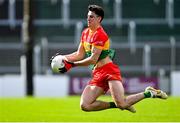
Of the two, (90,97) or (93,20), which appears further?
(90,97)

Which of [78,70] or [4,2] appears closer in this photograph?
[78,70]

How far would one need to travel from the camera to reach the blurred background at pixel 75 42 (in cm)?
3250

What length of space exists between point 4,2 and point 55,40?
314 centimetres

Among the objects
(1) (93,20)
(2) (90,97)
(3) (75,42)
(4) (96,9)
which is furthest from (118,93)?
(3) (75,42)

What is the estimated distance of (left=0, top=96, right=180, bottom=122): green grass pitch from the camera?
665 inches

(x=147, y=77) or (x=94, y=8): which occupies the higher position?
(x=94, y=8)

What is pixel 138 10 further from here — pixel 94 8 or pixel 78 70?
pixel 94 8

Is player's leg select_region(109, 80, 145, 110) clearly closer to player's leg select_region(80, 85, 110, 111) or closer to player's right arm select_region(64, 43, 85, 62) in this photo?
player's leg select_region(80, 85, 110, 111)

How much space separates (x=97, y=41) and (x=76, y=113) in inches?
188

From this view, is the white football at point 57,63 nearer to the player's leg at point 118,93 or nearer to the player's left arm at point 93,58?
the player's left arm at point 93,58

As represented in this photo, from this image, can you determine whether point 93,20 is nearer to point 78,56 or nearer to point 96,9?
point 96,9

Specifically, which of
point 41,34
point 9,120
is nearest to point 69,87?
point 41,34

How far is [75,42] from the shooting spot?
35.0 metres

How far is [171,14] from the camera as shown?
3559 cm
